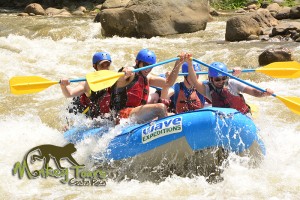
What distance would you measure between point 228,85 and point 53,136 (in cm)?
204

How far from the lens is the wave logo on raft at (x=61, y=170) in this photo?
4.90 m

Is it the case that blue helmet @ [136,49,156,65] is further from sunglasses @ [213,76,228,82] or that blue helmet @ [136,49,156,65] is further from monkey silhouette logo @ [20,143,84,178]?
monkey silhouette logo @ [20,143,84,178]

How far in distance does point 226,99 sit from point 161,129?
2.95 ft

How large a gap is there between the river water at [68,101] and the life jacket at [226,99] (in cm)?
48

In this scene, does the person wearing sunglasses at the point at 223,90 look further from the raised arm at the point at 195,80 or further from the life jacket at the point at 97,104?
the life jacket at the point at 97,104

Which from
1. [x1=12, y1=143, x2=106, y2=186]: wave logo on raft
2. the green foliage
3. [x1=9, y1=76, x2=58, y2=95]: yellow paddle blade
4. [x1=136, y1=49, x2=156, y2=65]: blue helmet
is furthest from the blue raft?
the green foliage

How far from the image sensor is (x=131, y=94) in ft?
17.4

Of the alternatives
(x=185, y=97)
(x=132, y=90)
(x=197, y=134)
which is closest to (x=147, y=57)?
(x=132, y=90)

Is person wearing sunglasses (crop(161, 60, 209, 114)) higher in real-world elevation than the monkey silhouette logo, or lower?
higher

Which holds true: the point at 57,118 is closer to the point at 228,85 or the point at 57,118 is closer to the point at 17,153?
the point at 17,153

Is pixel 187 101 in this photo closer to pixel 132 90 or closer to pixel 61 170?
pixel 132 90

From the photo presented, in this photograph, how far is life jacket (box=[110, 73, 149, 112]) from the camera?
530 cm

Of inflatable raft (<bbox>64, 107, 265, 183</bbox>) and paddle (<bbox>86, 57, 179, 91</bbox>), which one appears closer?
inflatable raft (<bbox>64, 107, 265, 183</bbox>)

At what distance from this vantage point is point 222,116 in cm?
461
